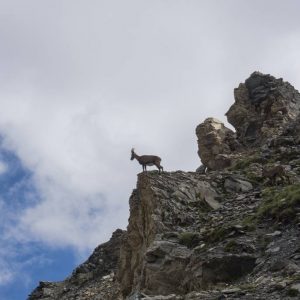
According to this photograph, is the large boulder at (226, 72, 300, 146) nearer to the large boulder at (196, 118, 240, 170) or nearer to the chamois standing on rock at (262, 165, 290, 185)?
the large boulder at (196, 118, 240, 170)

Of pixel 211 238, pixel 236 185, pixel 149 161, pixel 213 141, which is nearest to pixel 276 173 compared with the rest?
pixel 236 185

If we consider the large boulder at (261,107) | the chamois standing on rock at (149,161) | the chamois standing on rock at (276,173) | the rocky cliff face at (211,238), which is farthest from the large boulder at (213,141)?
the chamois standing on rock at (276,173)

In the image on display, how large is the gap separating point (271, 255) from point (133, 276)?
15214 mm

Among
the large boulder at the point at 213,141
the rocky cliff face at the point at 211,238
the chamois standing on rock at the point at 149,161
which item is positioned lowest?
the rocky cliff face at the point at 211,238

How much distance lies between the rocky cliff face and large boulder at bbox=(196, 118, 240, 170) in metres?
3.30

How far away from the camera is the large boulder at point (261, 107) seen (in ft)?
189

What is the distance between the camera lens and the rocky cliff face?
1984 cm

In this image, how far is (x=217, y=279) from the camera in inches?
843

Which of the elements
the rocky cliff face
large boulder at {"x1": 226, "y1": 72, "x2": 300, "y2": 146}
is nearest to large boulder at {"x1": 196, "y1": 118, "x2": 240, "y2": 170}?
large boulder at {"x1": 226, "y1": 72, "x2": 300, "y2": 146}

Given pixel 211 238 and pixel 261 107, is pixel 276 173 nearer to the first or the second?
pixel 211 238

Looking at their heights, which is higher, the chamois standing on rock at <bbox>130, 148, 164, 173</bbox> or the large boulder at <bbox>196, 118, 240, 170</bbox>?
the large boulder at <bbox>196, 118, 240, 170</bbox>

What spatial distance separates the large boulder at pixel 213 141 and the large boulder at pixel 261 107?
1634 mm

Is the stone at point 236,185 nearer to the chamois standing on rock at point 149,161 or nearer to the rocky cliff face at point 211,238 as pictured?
the rocky cliff face at point 211,238

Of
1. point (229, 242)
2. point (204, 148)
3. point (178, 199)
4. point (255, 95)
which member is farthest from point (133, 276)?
point (255, 95)
